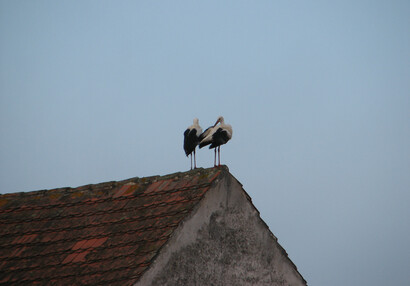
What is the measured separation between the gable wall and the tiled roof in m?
0.16

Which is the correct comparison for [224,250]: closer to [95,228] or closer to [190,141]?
[95,228]

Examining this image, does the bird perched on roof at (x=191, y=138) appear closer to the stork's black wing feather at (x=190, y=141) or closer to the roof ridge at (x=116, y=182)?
the stork's black wing feather at (x=190, y=141)

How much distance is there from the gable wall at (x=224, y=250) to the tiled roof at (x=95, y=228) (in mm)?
165

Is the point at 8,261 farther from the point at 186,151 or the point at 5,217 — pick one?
the point at 186,151

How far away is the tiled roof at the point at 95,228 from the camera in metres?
9.31

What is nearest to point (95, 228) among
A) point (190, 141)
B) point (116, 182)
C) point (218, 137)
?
point (116, 182)

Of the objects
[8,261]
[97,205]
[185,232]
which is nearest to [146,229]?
[185,232]

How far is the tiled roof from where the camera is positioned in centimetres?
931

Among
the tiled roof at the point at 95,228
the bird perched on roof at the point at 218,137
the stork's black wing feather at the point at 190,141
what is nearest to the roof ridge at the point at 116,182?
the tiled roof at the point at 95,228

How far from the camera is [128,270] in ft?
29.7

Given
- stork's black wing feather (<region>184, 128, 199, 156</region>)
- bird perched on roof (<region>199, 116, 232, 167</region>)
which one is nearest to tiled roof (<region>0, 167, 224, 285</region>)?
bird perched on roof (<region>199, 116, 232, 167</region>)

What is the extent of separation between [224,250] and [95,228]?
5.87 feet

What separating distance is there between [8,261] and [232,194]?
10.4ft

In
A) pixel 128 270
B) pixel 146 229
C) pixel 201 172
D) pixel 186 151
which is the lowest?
pixel 128 270
